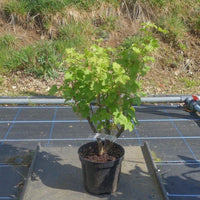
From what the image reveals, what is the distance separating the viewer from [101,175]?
3076 millimetres

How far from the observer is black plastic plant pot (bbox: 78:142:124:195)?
3.02m

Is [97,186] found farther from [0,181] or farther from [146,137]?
[146,137]

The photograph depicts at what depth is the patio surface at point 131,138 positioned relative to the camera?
3.60 meters

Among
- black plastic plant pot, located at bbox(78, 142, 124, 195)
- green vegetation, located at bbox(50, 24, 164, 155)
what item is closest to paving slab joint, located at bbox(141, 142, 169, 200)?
black plastic plant pot, located at bbox(78, 142, 124, 195)

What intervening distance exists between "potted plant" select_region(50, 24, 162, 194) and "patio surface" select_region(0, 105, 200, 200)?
0.34m

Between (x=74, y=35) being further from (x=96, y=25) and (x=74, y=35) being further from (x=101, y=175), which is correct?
(x=101, y=175)

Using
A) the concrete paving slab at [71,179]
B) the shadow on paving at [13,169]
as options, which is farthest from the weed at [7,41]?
the concrete paving slab at [71,179]

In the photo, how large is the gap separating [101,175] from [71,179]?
0.55 meters

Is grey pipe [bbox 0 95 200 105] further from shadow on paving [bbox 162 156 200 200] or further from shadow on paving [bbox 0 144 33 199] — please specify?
shadow on paving [bbox 162 156 200 200]

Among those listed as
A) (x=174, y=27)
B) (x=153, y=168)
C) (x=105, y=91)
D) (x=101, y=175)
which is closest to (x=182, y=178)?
(x=153, y=168)

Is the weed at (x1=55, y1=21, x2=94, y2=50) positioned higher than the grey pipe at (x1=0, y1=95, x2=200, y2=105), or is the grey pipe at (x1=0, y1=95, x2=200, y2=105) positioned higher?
→ the weed at (x1=55, y1=21, x2=94, y2=50)

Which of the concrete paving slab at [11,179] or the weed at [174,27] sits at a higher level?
the weed at [174,27]

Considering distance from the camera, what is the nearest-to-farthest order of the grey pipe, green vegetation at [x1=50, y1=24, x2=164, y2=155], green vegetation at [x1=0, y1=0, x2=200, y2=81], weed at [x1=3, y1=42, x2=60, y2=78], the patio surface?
green vegetation at [x1=50, y1=24, x2=164, y2=155]
the patio surface
the grey pipe
weed at [x1=3, y1=42, x2=60, y2=78]
green vegetation at [x1=0, y1=0, x2=200, y2=81]

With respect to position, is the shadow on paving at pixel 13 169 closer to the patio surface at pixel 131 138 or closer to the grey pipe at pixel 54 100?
the patio surface at pixel 131 138
